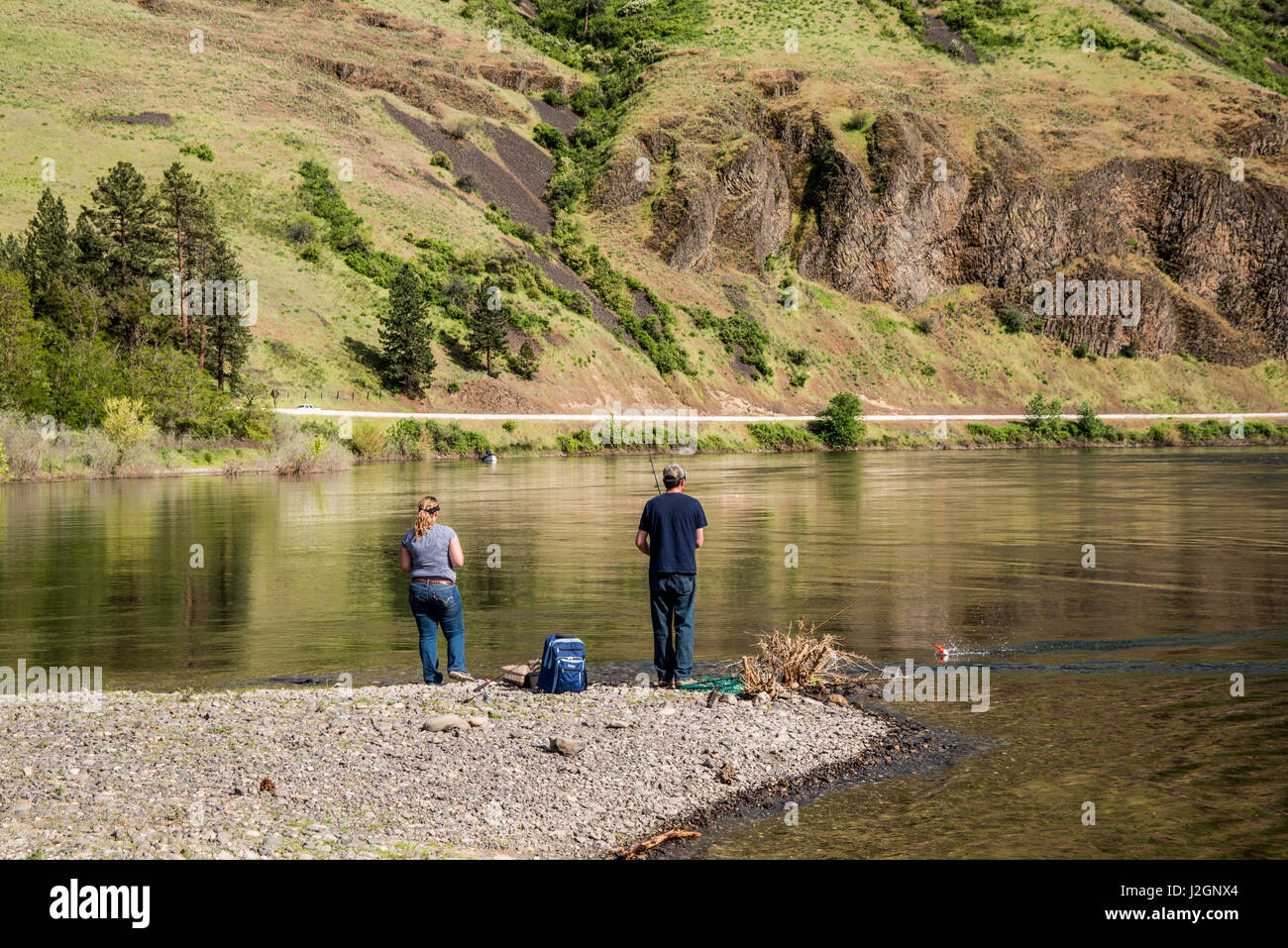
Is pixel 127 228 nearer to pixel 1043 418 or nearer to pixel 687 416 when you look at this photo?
pixel 687 416

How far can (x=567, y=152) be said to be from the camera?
142250 mm

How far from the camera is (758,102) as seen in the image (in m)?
137

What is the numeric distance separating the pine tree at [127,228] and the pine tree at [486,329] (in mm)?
24030

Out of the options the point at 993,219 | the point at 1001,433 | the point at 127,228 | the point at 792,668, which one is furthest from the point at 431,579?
the point at 993,219

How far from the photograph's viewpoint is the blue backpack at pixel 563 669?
39.7ft

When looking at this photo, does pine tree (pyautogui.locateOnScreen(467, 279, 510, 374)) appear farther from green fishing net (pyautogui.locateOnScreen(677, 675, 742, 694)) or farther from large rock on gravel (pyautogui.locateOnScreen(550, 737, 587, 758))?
large rock on gravel (pyautogui.locateOnScreen(550, 737, 587, 758))

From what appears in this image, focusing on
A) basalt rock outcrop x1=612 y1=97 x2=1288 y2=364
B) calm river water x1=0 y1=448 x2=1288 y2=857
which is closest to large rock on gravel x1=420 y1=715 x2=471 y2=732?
calm river water x1=0 y1=448 x2=1288 y2=857

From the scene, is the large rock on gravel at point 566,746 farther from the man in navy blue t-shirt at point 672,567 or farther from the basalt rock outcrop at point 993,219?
the basalt rock outcrop at point 993,219

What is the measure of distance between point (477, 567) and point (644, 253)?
101850 mm

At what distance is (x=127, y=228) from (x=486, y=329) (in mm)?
26526

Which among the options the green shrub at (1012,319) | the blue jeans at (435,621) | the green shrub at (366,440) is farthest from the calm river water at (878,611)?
the green shrub at (1012,319)

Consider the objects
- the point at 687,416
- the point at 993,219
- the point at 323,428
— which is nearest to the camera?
the point at 323,428

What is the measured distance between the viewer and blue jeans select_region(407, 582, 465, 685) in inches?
507
